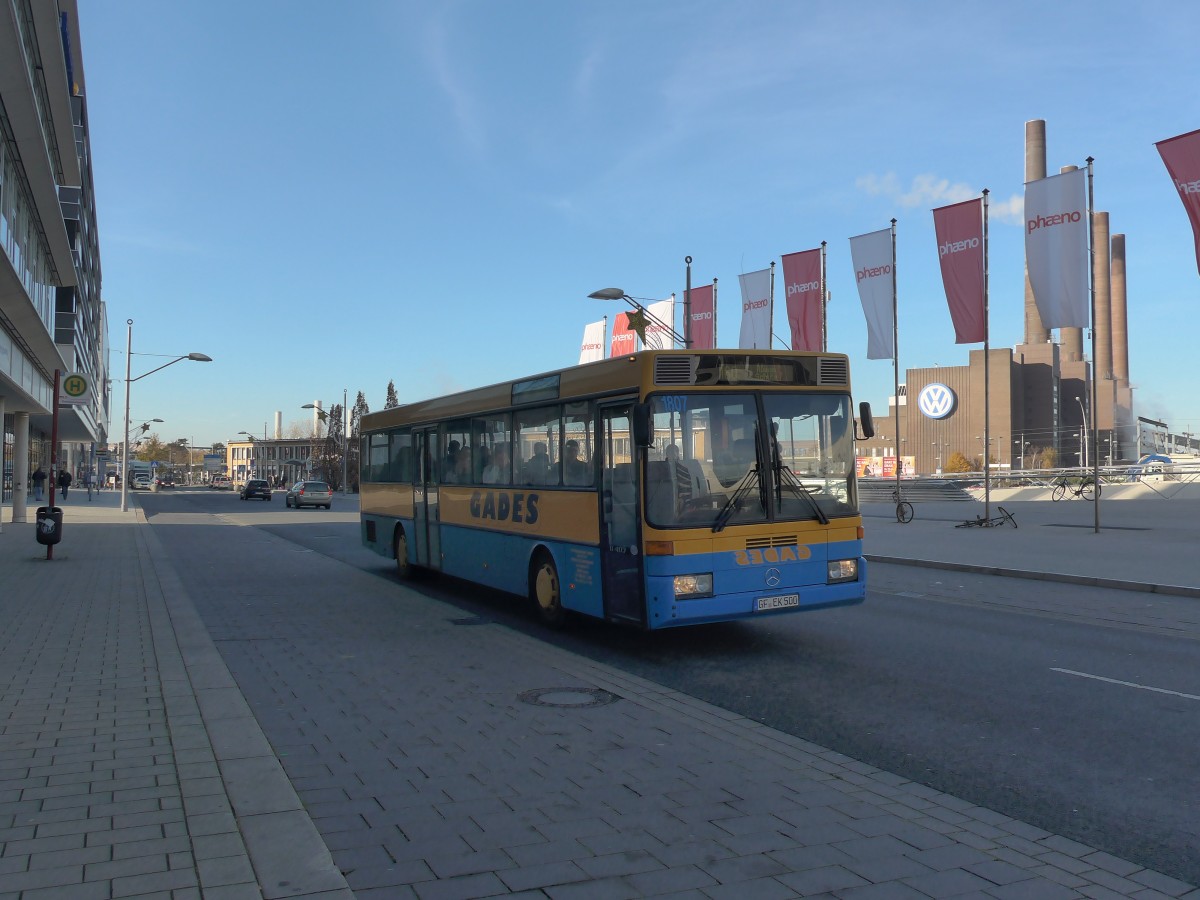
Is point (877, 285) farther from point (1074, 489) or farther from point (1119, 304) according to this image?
point (1119, 304)

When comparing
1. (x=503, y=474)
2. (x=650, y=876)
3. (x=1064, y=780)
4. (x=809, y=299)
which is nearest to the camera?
(x=650, y=876)

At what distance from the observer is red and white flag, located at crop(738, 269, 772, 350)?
1261 inches

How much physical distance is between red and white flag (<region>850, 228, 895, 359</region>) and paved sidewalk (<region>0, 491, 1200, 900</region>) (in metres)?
23.6

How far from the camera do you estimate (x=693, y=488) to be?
9156 mm

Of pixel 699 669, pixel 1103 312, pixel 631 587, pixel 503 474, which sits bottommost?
pixel 699 669

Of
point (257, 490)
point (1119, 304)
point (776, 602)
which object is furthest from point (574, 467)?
point (1119, 304)

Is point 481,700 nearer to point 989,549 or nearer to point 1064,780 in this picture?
point 1064,780

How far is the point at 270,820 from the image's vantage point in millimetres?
4738

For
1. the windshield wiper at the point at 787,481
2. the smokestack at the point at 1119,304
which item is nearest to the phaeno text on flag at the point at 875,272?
the windshield wiper at the point at 787,481

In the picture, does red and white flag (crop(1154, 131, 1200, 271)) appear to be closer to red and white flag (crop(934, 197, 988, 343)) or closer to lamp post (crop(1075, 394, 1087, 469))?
red and white flag (crop(934, 197, 988, 343))

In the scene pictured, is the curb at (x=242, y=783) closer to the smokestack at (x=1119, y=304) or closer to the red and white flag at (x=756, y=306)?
the red and white flag at (x=756, y=306)

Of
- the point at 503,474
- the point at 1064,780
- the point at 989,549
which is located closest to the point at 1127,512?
the point at 989,549

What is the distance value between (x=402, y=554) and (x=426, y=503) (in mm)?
1863

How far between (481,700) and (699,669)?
7.49ft
